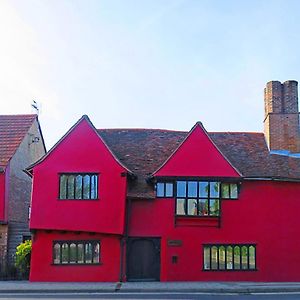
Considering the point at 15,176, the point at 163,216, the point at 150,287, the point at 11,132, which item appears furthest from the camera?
the point at 11,132

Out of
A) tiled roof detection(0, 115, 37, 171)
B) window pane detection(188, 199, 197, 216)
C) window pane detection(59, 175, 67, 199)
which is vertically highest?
tiled roof detection(0, 115, 37, 171)

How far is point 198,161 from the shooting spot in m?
26.5

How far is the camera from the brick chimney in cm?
2881

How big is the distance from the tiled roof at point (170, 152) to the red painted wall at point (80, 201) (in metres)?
1.22

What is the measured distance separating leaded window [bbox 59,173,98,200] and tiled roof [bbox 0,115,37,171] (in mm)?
4978

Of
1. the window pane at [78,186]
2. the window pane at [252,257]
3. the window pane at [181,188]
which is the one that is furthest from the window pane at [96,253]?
the window pane at [252,257]

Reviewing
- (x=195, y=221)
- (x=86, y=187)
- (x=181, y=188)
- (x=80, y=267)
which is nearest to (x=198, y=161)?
(x=181, y=188)

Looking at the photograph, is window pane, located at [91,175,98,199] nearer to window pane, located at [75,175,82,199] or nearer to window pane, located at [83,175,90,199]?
window pane, located at [83,175,90,199]

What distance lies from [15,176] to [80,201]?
708 centimetres

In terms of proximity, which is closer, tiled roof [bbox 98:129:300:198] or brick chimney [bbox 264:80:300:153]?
tiled roof [bbox 98:129:300:198]

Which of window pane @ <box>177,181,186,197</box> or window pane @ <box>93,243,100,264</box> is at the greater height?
window pane @ <box>177,181,186,197</box>

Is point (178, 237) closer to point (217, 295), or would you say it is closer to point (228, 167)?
point (228, 167)

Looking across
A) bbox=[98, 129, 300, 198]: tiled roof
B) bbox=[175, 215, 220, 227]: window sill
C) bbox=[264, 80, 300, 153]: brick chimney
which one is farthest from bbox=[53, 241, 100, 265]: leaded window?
bbox=[264, 80, 300, 153]: brick chimney

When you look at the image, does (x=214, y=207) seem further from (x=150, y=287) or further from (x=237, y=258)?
(x=150, y=287)
